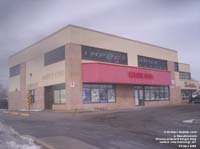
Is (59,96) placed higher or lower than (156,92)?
lower

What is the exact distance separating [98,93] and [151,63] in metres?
13.6

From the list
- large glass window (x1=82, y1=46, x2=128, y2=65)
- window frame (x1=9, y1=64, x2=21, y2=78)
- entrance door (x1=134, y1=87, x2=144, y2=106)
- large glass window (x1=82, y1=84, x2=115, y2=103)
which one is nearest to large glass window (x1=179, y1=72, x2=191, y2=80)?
entrance door (x1=134, y1=87, x2=144, y2=106)

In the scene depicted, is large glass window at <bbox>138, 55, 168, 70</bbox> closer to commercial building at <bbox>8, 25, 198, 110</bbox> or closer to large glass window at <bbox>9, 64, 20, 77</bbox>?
commercial building at <bbox>8, 25, 198, 110</bbox>

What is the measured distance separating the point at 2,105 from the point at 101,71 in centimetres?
3426

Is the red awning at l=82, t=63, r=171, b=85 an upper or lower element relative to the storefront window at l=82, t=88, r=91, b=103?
upper

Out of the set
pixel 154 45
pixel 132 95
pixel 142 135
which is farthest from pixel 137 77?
pixel 142 135

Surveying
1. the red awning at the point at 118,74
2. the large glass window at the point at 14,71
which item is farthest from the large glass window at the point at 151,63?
the large glass window at the point at 14,71

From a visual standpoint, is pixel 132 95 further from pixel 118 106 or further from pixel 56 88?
pixel 56 88

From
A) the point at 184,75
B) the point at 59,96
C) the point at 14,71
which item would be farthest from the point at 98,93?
the point at 184,75

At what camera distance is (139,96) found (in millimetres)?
39750

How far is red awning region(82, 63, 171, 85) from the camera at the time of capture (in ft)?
105

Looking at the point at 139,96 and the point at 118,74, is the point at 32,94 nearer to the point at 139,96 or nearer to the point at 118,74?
the point at 118,74

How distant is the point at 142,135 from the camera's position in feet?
39.3

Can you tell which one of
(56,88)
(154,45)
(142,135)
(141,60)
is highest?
(154,45)
